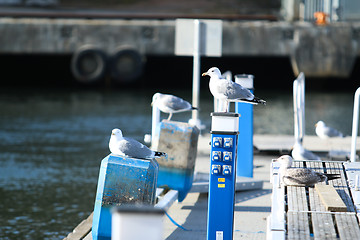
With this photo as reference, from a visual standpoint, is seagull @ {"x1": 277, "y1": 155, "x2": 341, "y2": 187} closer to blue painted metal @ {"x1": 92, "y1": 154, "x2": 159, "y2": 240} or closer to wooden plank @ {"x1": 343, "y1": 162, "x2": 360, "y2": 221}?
wooden plank @ {"x1": 343, "y1": 162, "x2": 360, "y2": 221}

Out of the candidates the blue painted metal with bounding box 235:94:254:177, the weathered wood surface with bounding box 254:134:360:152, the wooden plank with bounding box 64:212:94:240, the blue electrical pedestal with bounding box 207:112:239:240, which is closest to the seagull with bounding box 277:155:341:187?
the blue electrical pedestal with bounding box 207:112:239:240

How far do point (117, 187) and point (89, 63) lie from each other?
19866 millimetres

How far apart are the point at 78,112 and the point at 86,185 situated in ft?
30.2

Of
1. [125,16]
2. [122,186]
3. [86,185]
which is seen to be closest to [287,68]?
[125,16]

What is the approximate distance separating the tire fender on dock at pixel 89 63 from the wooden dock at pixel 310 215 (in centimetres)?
1949

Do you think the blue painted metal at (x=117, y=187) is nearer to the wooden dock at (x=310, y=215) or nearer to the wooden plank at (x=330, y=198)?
the wooden dock at (x=310, y=215)

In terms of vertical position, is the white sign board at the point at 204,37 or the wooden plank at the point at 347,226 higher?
the white sign board at the point at 204,37

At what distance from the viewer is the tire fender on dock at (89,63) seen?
84.3 ft

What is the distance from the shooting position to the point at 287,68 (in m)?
30.3

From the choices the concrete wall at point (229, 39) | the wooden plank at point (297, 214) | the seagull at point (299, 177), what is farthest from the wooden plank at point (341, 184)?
the concrete wall at point (229, 39)

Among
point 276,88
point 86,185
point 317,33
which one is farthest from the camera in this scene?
point 276,88

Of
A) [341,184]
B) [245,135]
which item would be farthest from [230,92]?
[245,135]

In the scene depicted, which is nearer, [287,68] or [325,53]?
[325,53]

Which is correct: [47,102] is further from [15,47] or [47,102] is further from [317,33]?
[317,33]
